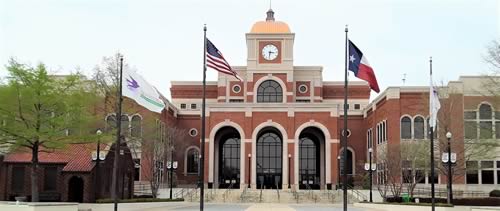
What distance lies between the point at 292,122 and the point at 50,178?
30.8 meters

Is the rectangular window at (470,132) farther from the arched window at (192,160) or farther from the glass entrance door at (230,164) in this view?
the arched window at (192,160)

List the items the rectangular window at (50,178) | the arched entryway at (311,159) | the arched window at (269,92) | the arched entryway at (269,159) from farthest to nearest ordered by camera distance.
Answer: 1. the arched window at (269,92)
2. the arched entryway at (311,159)
3. the arched entryway at (269,159)
4. the rectangular window at (50,178)

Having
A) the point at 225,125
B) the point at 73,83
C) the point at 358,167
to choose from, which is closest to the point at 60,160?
the point at 73,83

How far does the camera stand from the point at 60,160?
3669 centimetres

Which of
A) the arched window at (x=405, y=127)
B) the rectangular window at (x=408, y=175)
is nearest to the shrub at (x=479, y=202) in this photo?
the rectangular window at (x=408, y=175)

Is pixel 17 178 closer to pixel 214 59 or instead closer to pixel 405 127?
pixel 214 59

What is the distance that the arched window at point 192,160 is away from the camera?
70.4 meters

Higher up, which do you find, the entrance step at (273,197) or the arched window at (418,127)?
the arched window at (418,127)

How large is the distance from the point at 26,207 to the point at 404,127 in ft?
130

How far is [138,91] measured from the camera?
25.7 m

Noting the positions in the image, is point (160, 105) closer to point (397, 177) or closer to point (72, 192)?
point (72, 192)

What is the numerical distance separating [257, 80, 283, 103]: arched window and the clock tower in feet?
5.41

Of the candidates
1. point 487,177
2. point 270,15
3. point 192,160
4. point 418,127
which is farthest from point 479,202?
point 270,15

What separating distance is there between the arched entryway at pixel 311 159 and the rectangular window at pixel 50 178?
113 feet
